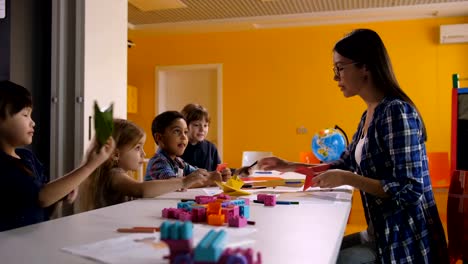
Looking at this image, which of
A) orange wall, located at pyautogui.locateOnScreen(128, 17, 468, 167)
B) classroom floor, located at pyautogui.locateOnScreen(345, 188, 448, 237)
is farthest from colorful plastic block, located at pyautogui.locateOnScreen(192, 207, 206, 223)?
orange wall, located at pyautogui.locateOnScreen(128, 17, 468, 167)

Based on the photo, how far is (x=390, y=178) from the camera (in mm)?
1479

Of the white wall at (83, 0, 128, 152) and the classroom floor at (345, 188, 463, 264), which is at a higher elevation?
the white wall at (83, 0, 128, 152)

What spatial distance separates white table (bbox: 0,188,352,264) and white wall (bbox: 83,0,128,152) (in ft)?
5.34

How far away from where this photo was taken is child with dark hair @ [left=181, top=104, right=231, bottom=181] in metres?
2.98

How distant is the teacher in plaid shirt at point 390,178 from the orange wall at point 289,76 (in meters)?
4.09

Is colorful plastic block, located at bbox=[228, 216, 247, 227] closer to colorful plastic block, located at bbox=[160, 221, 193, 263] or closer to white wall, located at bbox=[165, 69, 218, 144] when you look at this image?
colorful plastic block, located at bbox=[160, 221, 193, 263]

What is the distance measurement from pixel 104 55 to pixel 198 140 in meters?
0.92

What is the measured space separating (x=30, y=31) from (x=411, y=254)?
96.1 inches

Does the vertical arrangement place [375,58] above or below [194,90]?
below

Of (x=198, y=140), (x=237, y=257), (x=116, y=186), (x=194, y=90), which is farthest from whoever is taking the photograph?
(x=194, y=90)

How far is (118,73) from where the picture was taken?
11.0ft

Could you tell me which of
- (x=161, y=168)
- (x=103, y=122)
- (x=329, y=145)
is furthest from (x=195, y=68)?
(x=103, y=122)

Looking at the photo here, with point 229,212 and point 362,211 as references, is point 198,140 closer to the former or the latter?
point 229,212

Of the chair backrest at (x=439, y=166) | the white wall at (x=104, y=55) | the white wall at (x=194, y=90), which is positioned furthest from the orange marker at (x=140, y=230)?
the white wall at (x=194, y=90)
